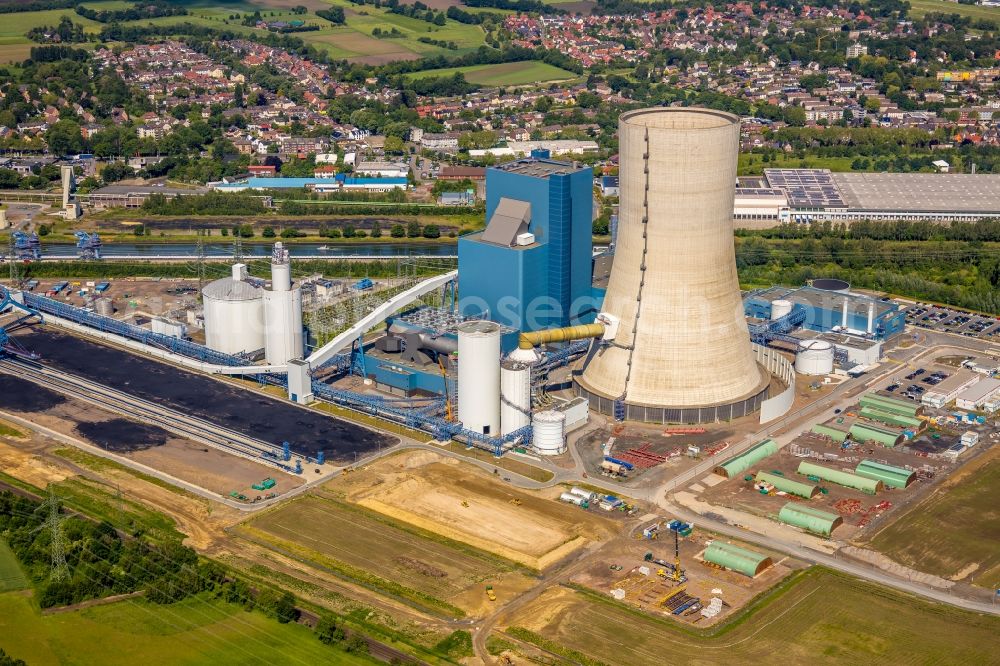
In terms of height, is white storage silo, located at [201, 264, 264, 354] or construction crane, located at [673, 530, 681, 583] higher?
white storage silo, located at [201, 264, 264, 354]

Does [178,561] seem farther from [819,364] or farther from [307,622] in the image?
[819,364]

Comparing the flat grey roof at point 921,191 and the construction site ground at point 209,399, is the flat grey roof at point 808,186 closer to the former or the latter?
the flat grey roof at point 921,191

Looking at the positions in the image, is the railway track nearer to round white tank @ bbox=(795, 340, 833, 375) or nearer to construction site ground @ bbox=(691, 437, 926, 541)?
construction site ground @ bbox=(691, 437, 926, 541)

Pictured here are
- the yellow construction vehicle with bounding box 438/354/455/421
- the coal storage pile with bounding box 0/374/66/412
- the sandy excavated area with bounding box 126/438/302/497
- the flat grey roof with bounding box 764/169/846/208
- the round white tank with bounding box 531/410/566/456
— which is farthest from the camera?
the flat grey roof with bounding box 764/169/846/208

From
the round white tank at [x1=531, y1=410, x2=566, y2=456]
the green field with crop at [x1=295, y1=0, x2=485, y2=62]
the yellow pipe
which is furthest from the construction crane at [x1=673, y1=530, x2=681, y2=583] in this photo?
the green field with crop at [x1=295, y1=0, x2=485, y2=62]

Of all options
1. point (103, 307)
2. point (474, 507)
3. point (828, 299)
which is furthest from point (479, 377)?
point (103, 307)

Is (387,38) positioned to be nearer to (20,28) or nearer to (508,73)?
(508,73)

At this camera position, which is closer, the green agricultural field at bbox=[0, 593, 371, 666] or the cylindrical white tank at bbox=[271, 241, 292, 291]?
the green agricultural field at bbox=[0, 593, 371, 666]

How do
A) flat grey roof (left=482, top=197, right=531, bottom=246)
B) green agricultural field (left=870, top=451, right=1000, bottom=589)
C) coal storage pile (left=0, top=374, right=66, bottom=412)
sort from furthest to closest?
flat grey roof (left=482, top=197, right=531, bottom=246) < coal storage pile (left=0, top=374, right=66, bottom=412) < green agricultural field (left=870, top=451, right=1000, bottom=589)
